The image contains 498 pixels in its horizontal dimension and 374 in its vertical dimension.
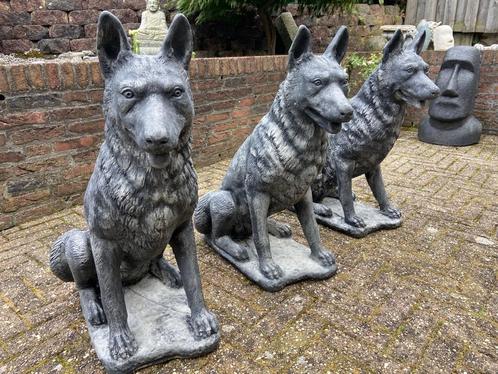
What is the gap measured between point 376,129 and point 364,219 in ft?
2.67

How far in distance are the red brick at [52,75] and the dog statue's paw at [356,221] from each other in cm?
282

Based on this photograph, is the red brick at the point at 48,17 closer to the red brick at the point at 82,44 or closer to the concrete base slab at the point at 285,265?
the red brick at the point at 82,44

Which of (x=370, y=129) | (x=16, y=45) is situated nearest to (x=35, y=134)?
(x=370, y=129)

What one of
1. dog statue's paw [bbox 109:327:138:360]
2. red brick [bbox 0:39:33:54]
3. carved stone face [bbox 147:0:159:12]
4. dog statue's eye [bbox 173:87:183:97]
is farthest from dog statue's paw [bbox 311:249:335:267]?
red brick [bbox 0:39:33:54]

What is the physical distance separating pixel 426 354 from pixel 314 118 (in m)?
1.38

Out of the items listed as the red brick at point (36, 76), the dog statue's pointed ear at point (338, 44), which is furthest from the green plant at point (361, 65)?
the red brick at point (36, 76)

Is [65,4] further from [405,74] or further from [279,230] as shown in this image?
[405,74]

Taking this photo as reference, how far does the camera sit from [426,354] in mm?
1980

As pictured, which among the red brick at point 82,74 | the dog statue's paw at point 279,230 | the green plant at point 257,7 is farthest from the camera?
the green plant at point 257,7

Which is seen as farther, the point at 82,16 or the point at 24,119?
the point at 82,16

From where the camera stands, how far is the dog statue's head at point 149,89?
4.57 feet

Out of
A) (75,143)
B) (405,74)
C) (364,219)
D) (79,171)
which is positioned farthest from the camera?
(79,171)

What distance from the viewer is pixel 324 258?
2.65 metres

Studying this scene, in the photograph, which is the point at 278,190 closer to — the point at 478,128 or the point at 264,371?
the point at 264,371
